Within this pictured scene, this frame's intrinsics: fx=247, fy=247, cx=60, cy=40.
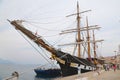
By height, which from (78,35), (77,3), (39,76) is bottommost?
(39,76)

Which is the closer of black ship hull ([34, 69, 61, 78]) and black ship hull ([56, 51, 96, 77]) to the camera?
black ship hull ([56, 51, 96, 77])

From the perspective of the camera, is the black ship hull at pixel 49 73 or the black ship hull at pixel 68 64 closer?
the black ship hull at pixel 68 64

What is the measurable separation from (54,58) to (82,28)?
616 inches

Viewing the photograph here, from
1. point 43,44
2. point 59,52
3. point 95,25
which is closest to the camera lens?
point 43,44

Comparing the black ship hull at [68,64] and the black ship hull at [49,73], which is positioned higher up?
the black ship hull at [68,64]

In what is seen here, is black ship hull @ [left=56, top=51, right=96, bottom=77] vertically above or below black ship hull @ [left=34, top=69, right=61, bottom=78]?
above

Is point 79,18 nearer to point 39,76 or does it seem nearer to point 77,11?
point 77,11

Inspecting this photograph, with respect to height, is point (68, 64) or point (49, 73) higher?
point (68, 64)

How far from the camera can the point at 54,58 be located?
31.5 meters

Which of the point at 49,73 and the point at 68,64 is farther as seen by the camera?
the point at 49,73

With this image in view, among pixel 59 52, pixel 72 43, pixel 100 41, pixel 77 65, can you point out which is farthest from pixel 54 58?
pixel 100 41

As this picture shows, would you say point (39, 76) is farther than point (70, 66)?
Yes

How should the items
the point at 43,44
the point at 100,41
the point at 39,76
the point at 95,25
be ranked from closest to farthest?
the point at 43,44
the point at 95,25
the point at 100,41
the point at 39,76

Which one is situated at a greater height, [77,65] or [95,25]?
[95,25]
